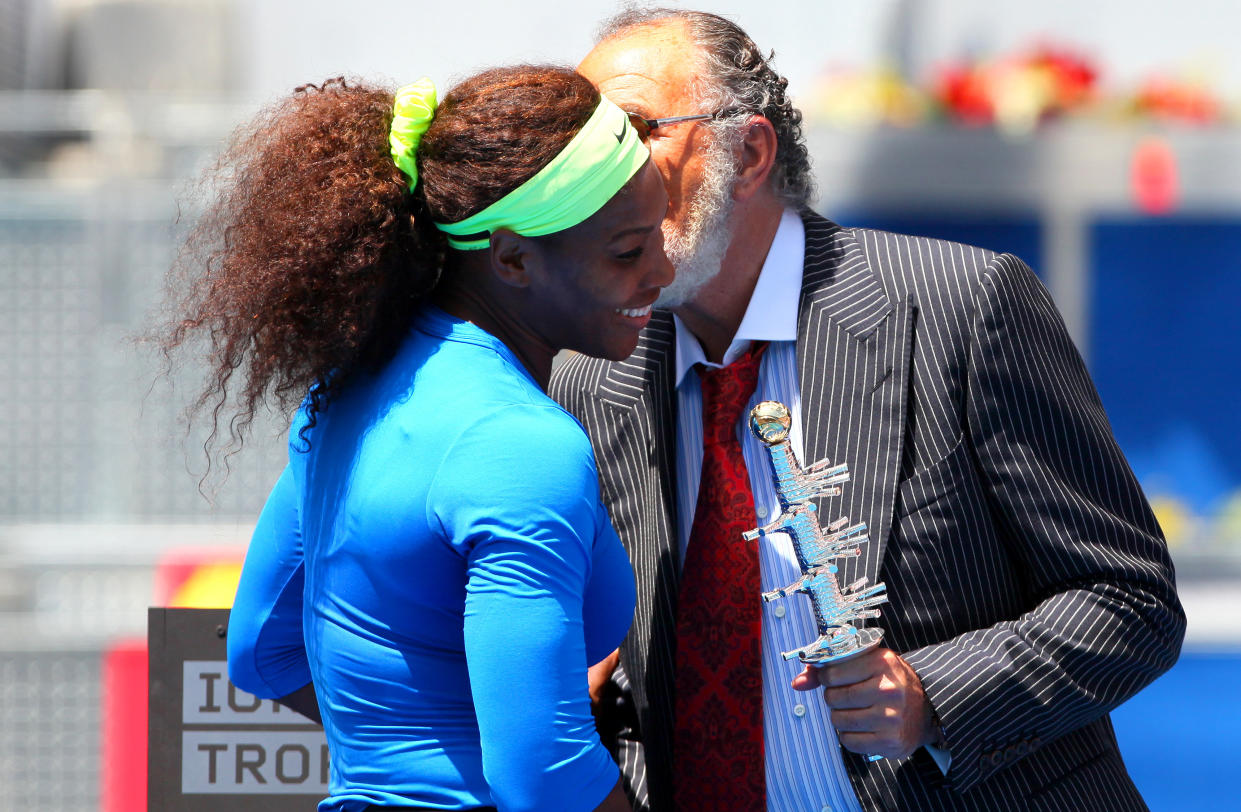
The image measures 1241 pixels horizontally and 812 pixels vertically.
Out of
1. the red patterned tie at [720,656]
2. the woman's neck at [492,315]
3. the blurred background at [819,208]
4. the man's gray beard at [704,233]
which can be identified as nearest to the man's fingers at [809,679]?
the red patterned tie at [720,656]

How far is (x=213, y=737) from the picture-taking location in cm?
211

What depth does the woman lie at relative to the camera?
4.09 ft

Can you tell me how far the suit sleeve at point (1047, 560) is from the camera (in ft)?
5.56

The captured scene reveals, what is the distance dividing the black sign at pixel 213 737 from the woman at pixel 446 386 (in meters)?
0.71

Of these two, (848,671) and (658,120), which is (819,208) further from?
(848,671)

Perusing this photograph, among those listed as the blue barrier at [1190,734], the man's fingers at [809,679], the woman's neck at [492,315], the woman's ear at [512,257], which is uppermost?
the woman's ear at [512,257]

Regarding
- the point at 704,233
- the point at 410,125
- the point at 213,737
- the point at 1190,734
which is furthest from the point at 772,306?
the point at 1190,734

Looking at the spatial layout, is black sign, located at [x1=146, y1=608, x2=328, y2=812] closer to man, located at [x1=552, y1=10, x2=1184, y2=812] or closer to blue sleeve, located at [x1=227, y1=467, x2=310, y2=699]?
blue sleeve, located at [x1=227, y1=467, x2=310, y2=699]

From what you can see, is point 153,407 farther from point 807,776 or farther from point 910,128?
point 807,776

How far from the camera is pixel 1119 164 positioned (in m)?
4.66

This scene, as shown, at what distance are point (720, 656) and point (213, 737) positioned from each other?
90 cm

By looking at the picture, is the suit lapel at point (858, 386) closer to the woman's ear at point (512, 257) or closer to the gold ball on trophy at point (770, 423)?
the gold ball on trophy at point (770, 423)

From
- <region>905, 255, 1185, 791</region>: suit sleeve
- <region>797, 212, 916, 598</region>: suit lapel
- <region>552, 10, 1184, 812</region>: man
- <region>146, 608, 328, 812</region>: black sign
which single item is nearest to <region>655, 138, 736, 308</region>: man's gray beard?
<region>552, 10, 1184, 812</region>: man

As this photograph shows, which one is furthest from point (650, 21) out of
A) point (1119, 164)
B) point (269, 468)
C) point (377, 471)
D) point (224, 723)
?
point (1119, 164)
